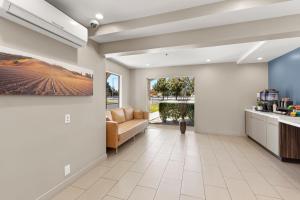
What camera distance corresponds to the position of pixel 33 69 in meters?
1.69

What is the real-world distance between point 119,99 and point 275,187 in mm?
4923

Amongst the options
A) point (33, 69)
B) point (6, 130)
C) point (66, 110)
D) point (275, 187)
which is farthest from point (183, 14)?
point (275, 187)

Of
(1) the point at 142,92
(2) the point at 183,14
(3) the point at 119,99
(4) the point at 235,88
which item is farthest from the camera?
(1) the point at 142,92

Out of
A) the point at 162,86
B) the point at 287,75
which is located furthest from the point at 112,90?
the point at 287,75

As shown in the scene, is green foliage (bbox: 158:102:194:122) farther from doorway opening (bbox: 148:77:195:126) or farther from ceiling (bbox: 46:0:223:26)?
ceiling (bbox: 46:0:223:26)

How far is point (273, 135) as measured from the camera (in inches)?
125

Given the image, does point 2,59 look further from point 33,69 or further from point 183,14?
point 183,14

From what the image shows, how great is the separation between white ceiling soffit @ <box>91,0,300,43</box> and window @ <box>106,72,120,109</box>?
2613 millimetres

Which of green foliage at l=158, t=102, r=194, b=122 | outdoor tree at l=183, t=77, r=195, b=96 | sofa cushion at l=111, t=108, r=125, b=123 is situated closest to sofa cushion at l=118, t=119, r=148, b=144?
sofa cushion at l=111, t=108, r=125, b=123

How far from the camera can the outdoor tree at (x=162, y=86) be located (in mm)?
6590

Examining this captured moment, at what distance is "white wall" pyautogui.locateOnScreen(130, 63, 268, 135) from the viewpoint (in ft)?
15.9

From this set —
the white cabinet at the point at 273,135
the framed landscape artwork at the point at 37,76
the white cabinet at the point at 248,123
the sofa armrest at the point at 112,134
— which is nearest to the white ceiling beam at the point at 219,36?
the framed landscape artwork at the point at 37,76

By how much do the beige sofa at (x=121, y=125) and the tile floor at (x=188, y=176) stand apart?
33 centimetres

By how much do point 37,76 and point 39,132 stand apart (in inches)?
27.1
